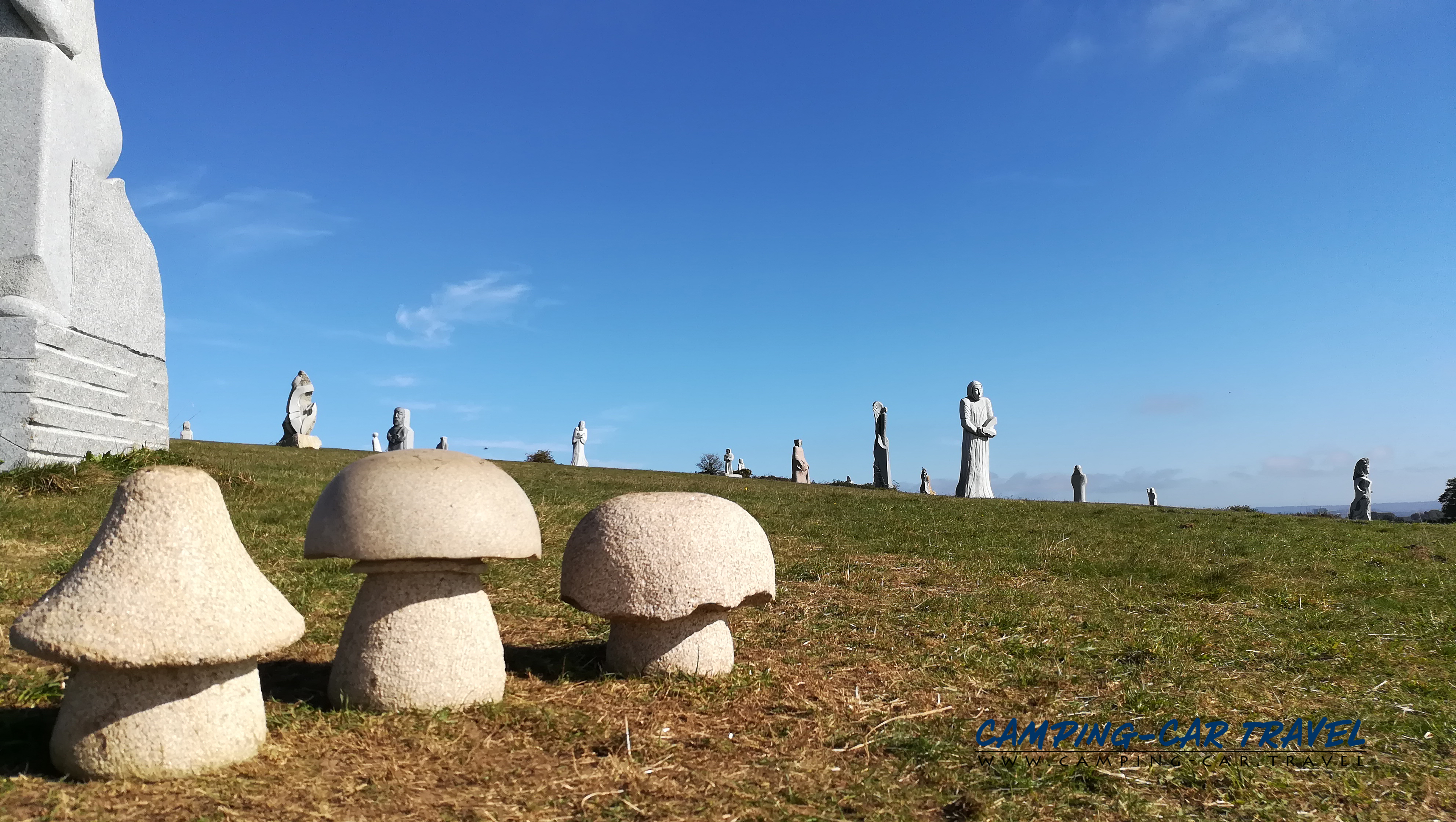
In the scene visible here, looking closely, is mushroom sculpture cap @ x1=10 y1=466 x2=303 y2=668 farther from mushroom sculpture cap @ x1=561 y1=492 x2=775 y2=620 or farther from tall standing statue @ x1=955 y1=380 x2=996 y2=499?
tall standing statue @ x1=955 y1=380 x2=996 y2=499

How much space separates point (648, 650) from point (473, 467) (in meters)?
1.91

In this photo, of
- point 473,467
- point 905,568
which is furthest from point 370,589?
point 905,568

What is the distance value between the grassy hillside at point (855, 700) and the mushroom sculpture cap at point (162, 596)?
27.2 inches

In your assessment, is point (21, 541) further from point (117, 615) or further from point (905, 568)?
point (905, 568)

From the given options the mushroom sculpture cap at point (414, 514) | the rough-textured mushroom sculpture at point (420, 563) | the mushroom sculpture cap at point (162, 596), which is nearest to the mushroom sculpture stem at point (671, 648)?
the rough-textured mushroom sculpture at point (420, 563)

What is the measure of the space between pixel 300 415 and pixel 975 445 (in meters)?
26.1

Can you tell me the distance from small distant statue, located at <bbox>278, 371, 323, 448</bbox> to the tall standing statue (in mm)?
Answer: 24427

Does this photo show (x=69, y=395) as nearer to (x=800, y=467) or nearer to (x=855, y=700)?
(x=855, y=700)

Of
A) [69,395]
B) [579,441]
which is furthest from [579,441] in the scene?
[69,395]

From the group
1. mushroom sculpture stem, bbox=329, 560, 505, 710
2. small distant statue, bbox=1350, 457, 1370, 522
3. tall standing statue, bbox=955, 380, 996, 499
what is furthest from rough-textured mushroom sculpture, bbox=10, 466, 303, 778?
small distant statue, bbox=1350, 457, 1370, 522

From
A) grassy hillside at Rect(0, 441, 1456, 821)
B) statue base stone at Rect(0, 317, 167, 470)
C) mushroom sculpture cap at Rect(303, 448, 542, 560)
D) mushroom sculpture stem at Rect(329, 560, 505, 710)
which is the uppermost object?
statue base stone at Rect(0, 317, 167, 470)

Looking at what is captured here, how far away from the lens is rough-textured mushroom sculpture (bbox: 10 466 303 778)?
411cm

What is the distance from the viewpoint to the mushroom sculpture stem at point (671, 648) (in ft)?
20.6

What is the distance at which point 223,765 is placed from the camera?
4.42m
